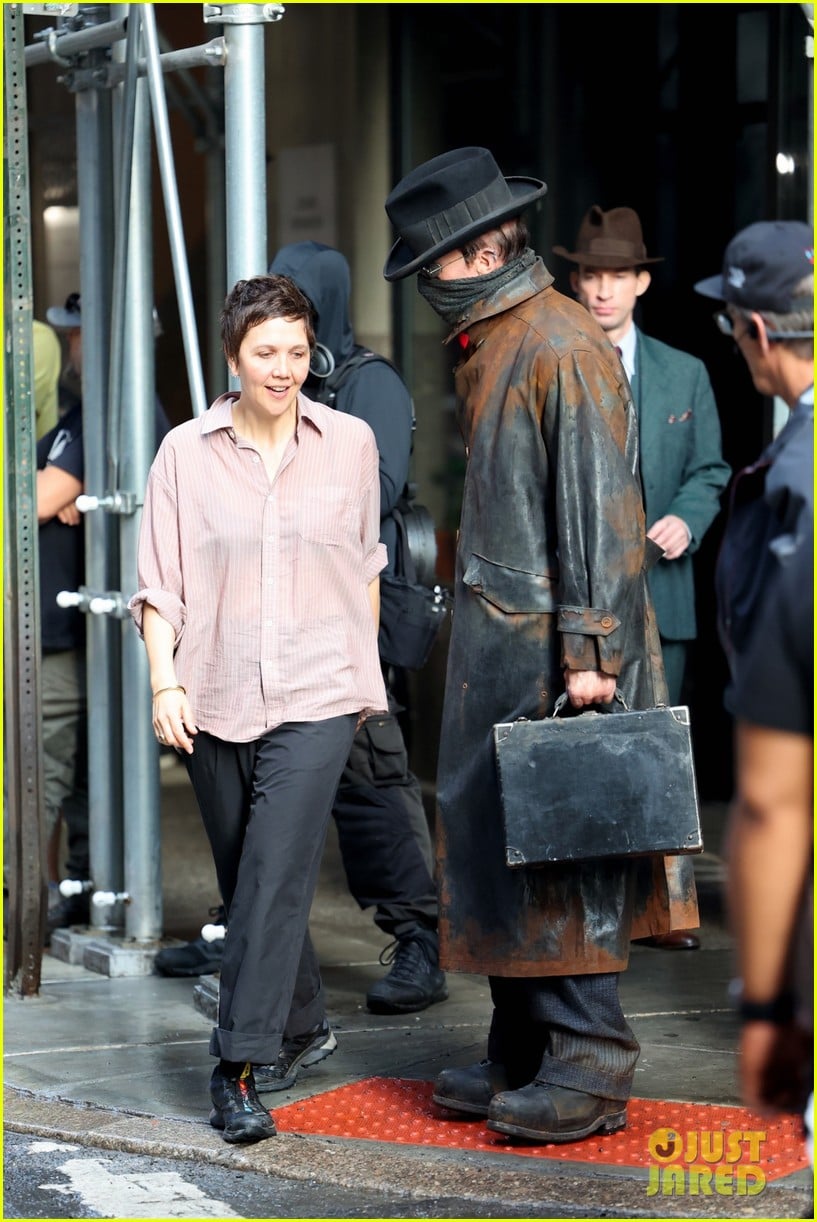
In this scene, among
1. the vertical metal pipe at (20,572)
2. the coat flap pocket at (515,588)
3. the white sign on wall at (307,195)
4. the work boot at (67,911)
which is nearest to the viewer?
the coat flap pocket at (515,588)

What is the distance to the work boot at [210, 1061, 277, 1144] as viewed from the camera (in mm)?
4547

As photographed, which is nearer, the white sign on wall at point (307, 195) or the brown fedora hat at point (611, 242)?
the brown fedora hat at point (611, 242)

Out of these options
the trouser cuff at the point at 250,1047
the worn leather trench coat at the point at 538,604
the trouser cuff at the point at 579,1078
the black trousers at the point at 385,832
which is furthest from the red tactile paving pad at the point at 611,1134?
the black trousers at the point at 385,832

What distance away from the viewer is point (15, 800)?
6.01 metres

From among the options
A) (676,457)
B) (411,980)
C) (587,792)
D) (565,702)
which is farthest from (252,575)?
(676,457)

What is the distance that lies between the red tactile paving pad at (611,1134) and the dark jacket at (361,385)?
5.01ft

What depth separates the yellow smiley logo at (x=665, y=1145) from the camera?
4302 mm

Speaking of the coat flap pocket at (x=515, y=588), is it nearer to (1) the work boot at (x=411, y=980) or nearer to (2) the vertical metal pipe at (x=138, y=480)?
(1) the work boot at (x=411, y=980)

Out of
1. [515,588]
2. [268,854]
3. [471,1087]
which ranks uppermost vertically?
[515,588]

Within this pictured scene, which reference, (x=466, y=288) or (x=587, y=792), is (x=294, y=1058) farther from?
(x=466, y=288)

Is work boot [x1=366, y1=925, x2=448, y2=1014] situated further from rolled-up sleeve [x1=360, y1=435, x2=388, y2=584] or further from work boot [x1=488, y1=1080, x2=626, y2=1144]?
rolled-up sleeve [x1=360, y1=435, x2=388, y2=584]

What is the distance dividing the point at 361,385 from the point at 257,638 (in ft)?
3.95

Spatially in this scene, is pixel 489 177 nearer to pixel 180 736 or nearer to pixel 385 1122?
pixel 180 736

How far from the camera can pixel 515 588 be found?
4406mm
